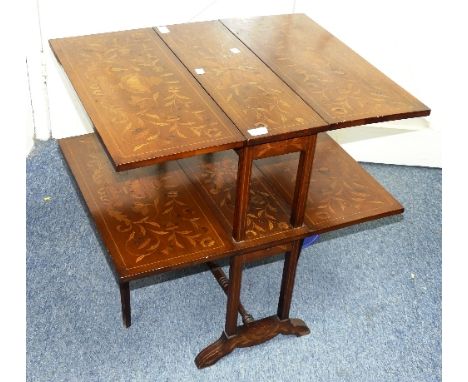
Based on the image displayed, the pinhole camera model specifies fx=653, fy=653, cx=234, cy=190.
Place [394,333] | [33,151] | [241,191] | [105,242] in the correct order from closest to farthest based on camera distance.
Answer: [241,191], [105,242], [394,333], [33,151]

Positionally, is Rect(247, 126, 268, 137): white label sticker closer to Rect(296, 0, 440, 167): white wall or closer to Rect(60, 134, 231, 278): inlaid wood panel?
Rect(60, 134, 231, 278): inlaid wood panel

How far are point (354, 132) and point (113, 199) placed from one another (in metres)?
1.46

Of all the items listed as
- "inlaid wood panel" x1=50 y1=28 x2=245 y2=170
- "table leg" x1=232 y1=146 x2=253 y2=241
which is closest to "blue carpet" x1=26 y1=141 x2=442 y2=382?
"table leg" x1=232 y1=146 x2=253 y2=241

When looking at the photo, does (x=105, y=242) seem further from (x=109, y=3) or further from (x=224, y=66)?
(x=109, y=3)

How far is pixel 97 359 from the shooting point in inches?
89.7

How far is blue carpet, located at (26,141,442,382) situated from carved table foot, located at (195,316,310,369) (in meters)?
0.03

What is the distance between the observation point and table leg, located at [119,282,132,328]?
2250 mm

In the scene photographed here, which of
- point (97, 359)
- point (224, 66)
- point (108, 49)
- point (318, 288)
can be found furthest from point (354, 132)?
point (97, 359)

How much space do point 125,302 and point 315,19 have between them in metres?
1.57

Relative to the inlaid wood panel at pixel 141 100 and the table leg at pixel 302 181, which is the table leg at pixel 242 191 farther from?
the table leg at pixel 302 181

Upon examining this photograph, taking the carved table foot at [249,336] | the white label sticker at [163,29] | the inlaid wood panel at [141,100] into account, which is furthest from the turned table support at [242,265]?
the white label sticker at [163,29]

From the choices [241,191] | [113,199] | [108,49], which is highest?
[108,49]

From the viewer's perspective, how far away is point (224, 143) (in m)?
1.79

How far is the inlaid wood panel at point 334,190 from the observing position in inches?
85.7
